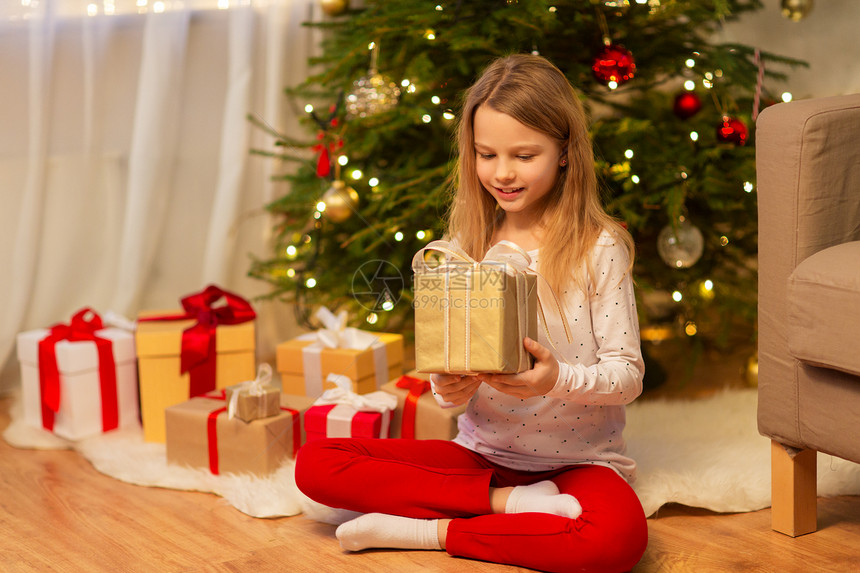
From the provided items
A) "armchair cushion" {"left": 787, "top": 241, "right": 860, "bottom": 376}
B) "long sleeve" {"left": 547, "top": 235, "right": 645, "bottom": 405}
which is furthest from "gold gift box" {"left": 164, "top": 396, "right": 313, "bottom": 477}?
"armchair cushion" {"left": 787, "top": 241, "right": 860, "bottom": 376}

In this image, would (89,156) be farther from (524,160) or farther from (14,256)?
(524,160)

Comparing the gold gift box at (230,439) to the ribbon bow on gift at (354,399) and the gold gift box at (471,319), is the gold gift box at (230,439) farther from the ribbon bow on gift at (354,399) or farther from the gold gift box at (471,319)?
the gold gift box at (471,319)

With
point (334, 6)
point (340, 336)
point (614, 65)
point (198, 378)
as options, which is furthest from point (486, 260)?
point (334, 6)

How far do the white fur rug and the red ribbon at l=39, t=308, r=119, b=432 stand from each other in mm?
44

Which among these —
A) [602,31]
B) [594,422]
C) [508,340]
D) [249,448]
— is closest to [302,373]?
[249,448]

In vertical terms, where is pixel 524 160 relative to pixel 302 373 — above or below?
above

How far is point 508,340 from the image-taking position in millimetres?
1072

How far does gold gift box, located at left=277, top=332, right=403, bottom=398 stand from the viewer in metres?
1.76

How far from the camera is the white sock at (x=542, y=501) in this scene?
1221 mm

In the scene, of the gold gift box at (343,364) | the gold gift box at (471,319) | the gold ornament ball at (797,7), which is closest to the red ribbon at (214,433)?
the gold gift box at (343,364)

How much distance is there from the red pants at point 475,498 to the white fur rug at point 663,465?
13 centimetres

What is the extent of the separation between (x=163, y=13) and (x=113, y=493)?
139 cm

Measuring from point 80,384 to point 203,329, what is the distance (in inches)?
11.3

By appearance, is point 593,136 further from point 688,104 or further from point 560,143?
point 560,143
